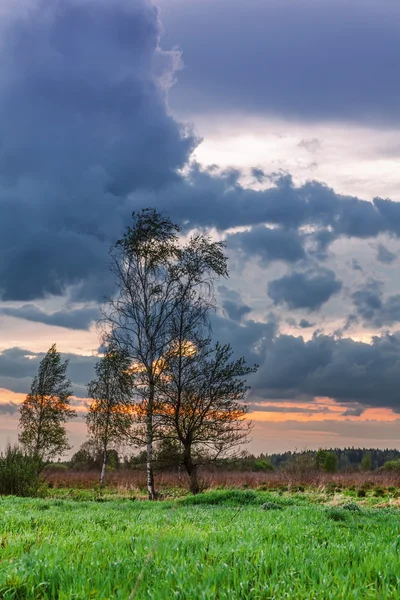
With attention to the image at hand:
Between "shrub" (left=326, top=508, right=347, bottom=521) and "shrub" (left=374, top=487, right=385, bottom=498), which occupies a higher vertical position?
"shrub" (left=326, top=508, right=347, bottom=521)

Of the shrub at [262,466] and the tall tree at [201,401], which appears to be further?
the shrub at [262,466]

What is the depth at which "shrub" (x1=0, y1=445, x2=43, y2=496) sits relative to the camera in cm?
2359

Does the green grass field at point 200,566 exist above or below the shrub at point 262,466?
above

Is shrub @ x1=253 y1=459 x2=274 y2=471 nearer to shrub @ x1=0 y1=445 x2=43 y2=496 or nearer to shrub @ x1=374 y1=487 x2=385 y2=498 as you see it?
shrub @ x1=374 y1=487 x2=385 y2=498

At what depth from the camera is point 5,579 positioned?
4.60 metres

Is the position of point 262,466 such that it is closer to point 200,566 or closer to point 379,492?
point 379,492

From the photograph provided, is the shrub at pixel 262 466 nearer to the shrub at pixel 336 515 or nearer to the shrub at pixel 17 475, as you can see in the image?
the shrub at pixel 17 475

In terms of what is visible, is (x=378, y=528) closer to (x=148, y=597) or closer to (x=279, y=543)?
(x=279, y=543)

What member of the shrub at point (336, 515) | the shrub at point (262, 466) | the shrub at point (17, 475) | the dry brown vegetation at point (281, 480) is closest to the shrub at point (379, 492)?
the dry brown vegetation at point (281, 480)

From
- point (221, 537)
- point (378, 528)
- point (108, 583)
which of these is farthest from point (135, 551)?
point (378, 528)

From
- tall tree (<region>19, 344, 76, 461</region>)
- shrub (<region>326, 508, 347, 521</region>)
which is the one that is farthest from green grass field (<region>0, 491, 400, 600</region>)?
tall tree (<region>19, 344, 76, 461</region>)

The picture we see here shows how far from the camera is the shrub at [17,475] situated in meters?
23.6

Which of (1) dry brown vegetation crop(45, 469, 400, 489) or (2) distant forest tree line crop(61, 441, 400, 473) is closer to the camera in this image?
(2) distant forest tree line crop(61, 441, 400, 473)

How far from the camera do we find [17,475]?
23578mm
